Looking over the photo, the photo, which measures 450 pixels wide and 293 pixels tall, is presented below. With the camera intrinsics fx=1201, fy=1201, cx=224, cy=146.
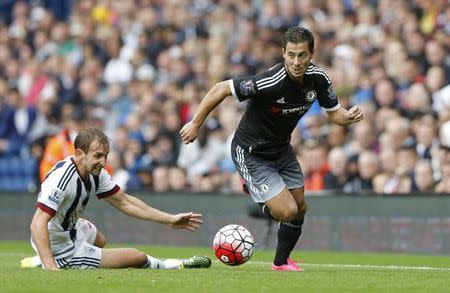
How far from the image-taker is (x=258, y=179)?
11.6 meters

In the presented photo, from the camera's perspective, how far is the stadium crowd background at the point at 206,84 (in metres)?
17.0

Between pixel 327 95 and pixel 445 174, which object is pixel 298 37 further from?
pixel 445 174

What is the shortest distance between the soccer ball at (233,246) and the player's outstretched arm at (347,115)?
143 cm

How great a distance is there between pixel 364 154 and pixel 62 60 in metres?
8.80

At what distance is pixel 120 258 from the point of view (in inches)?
446

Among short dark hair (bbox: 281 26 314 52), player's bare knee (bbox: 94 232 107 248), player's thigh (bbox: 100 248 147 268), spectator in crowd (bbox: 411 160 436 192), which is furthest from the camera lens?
spectator in crowd (bbox: 411 160 436 192)

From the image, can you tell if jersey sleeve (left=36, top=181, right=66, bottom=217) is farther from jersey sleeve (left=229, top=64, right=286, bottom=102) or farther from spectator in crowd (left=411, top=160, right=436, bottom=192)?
spectator in crowd (left=411, top=160, right=436, bottom=192)

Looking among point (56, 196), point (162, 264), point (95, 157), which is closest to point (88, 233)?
point (162, 264)

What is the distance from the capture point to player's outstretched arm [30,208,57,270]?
1059 cm

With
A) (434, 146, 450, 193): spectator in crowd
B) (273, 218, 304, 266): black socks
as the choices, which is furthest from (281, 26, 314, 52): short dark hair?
(434, 146, 450, 193): spectator in crowd

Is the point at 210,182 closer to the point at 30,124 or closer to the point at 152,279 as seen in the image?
the point at 30,124

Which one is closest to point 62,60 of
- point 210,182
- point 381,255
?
point 210,182

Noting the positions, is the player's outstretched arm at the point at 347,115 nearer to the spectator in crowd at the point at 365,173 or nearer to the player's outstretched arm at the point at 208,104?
the player's outstretched arm at the point at 208,104

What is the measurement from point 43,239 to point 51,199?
0.37 meters
